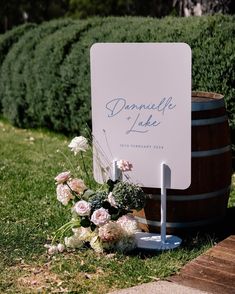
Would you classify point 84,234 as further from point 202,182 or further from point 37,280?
point 202,182

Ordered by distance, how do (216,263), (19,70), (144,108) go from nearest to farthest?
(216,263)
(144,108)
(19,70)

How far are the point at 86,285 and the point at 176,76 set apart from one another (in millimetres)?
1513

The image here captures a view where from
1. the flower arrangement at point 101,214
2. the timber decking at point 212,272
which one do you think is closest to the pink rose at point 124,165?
the flower arrangement at point 101,214

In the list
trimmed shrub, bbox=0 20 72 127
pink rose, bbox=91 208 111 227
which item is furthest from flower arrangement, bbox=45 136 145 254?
trimmed shrub, bbox=0 20 72 127

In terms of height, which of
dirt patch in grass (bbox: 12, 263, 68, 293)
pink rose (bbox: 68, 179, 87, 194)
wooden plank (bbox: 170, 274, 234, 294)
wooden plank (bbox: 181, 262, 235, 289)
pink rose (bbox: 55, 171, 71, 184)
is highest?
pink rose (bbox: 55, 171, 71, 184)

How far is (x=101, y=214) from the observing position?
440 centimetres

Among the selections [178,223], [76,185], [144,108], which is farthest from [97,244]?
[144,108]

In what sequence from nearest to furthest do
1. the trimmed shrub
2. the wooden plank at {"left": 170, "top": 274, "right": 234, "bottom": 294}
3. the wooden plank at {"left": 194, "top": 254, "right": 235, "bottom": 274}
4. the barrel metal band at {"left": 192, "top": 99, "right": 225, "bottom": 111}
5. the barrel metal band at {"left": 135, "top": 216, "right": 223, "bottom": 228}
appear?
the wooden plank at {"left": 170, "top": 274, "right": 234, "bottom": 294}
the wooden plank at {"left": 194, "top": 254, "right": 235, "bottom": 274}
the barrel metal band at {"left": 192, "top": 99, "right": 225, "bottom": 111}
the barrel metal band at {"left": 135, "top": 216, "right": 223, "bottom": 228}
the trimmed shrub

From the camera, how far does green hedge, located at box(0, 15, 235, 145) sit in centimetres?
690

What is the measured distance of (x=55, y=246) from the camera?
456 centimetres

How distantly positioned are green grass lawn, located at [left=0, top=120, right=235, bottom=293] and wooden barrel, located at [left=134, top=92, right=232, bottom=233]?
0.17 m

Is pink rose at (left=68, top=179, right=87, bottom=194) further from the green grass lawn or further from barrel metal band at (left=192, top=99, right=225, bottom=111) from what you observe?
barrel metal band at (left=192, top=99, right=225, bottom=111)

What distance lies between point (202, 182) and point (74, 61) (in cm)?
443

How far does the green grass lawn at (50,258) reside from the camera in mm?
4031
